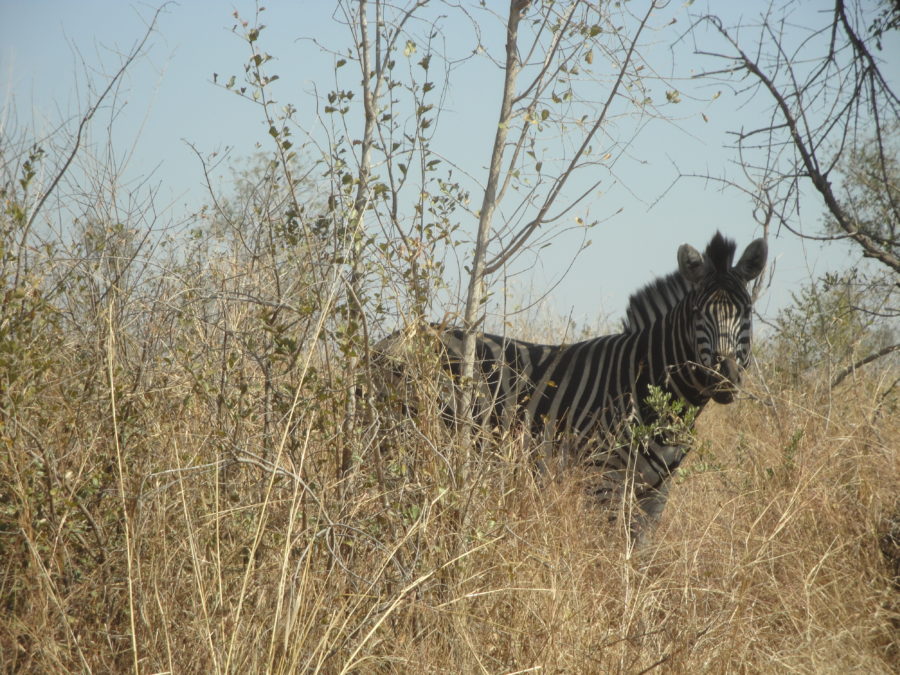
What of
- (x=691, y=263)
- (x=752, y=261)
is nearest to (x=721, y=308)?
(x=691, y=263)

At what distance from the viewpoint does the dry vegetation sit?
263 cm

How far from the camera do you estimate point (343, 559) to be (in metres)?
3.07

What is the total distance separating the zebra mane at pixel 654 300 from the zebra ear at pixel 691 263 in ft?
1.41

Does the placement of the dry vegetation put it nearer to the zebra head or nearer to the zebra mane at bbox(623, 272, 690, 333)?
the zebra head

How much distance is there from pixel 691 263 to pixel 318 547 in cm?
302

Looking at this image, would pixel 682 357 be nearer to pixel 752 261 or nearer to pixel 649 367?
pixel 649 367

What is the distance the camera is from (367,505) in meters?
3.22

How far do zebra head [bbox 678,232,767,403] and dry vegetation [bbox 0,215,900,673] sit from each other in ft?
3.07

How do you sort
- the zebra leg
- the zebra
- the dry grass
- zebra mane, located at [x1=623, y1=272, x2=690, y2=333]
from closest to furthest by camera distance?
the dry grass < the zebra leg < the zebra < zebra mane, located at [x1=623, y1=272, x2=690, y2=333]

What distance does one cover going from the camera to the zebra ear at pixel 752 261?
511 cm

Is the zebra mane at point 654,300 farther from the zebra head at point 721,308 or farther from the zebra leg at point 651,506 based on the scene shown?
the zebra leg at point 651,506

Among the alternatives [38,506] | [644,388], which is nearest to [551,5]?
[644,388]

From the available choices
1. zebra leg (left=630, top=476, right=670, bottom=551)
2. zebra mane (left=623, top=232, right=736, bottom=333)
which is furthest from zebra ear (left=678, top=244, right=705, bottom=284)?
→ zebra leg (left=630, top=476, right=670, bottom=551)

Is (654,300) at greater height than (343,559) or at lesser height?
greater
